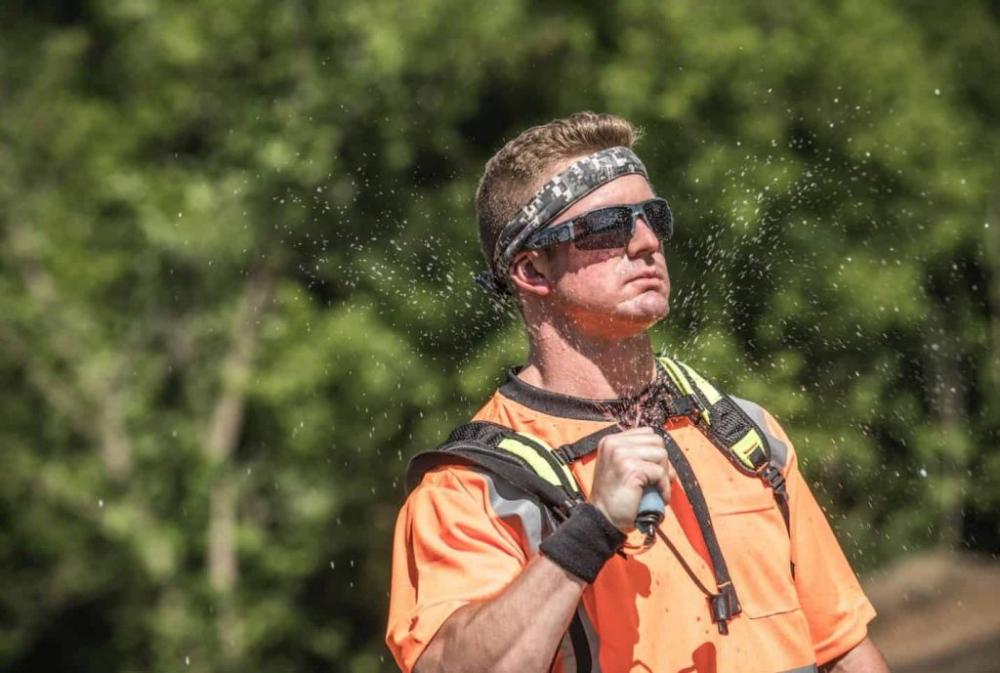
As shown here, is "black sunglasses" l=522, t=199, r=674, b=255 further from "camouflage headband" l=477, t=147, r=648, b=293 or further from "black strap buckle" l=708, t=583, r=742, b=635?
"black strap buckle" l=708, t=583, r=742, b=635

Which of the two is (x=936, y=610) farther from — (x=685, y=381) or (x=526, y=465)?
(x=526, y=465)

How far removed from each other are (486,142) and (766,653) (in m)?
6.55

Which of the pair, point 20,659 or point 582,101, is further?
point 20,659

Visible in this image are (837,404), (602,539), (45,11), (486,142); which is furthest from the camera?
(45,11)

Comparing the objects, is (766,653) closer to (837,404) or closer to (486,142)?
(837,404)

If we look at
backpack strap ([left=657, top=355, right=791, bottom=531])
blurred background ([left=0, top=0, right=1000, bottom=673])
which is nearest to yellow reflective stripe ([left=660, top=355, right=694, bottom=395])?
backpack strap ([left=657, top=355, right=791, bottom=531])

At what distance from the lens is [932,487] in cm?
802

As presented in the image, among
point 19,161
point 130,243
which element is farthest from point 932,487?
point 19,161

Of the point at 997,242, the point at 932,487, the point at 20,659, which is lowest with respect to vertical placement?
the point at 20,659

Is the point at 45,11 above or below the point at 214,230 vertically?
above

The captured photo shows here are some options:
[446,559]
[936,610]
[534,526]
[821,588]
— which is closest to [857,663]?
[821,588]

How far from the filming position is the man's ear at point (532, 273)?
2.64m

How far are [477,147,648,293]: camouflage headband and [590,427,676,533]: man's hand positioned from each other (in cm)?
55

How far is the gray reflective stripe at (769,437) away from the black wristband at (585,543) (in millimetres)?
488
